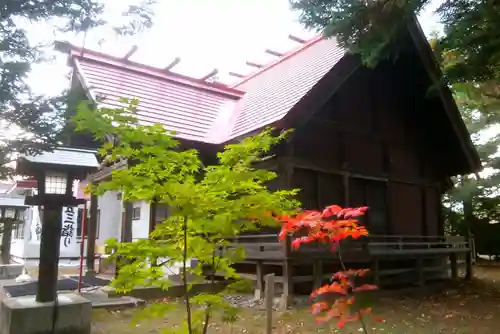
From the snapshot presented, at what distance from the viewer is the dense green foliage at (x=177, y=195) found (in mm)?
3203

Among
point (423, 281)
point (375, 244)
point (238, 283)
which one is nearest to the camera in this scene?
point (238, 283)

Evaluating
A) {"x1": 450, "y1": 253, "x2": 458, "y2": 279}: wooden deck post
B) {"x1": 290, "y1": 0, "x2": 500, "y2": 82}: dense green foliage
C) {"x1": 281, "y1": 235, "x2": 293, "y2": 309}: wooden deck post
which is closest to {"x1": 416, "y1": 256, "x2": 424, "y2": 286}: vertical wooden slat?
{"x1": 450, "y1": 253, "x2": 458, "y2": 279}: wooden deck post

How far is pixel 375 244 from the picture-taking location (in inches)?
386

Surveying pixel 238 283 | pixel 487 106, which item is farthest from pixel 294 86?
pixel 238 283

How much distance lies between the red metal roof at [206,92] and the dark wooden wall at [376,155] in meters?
0.99

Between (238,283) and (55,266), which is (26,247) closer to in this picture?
(55,266)

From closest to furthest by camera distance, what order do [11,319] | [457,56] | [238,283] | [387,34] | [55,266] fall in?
[238,283] → [11,319] → [55,266] → [387,34] → [457,56]

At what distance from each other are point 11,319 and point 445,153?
12668 mm

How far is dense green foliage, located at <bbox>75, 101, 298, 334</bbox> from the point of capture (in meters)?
3.20

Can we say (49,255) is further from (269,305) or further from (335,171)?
(335,171)

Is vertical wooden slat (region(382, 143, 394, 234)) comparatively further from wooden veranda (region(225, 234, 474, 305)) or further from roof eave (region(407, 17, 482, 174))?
roof eave (region(407, 17, 482, 174))

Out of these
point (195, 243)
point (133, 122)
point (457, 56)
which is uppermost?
point (457, 56)

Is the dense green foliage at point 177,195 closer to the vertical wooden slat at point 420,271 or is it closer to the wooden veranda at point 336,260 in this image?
the wooden veranda at point 336,260

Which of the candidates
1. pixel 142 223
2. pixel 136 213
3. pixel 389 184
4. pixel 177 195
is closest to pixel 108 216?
pixel 136 213
